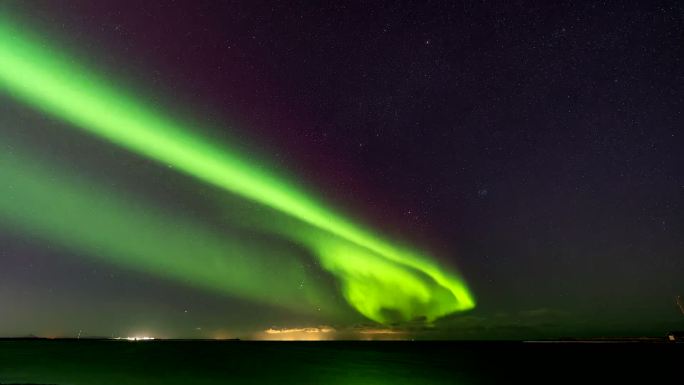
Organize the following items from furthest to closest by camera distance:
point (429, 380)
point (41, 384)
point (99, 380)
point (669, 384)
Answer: point (429, 380) < point (669, 384) < point (99, 380) < point (41, 384)

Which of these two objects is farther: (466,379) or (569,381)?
(466,379)

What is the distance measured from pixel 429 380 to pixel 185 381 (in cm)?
2911

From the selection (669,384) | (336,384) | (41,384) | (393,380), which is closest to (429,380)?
(393,380)

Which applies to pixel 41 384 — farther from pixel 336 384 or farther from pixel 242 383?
pixel 336 384

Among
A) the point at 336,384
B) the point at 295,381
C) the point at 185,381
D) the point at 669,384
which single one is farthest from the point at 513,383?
the point at 185,381

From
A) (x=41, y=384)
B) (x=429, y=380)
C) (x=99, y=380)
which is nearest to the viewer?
(x=41, y=384)

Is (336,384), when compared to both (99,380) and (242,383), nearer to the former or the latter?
(242,383)

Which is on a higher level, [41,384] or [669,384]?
[41,384]

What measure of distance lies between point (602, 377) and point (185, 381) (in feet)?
170

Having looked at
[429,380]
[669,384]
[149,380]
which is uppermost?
[149,380]

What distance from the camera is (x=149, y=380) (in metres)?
49.9

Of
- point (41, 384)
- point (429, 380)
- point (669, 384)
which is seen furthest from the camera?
point (429, 380)

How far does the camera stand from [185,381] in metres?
50.8

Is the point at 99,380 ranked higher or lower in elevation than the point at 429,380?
higher
